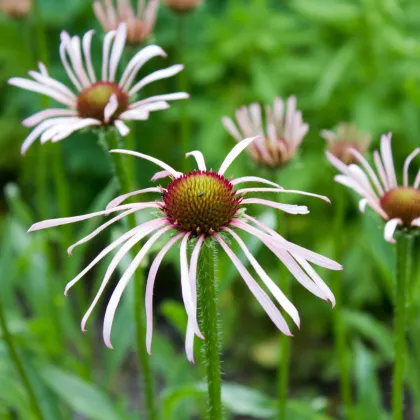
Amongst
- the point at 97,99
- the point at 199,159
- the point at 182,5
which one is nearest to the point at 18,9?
the point at 182,5

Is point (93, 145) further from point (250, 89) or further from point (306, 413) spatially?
point (306, 413)

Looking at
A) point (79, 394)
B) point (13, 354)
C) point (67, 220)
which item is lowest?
point (79, 394)

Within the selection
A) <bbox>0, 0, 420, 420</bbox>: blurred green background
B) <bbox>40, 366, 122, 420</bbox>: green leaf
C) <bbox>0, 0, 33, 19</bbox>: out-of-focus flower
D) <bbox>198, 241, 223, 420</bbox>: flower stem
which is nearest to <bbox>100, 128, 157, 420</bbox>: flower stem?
<bbox>40, 366, 122, 420</bbox>: green leaf

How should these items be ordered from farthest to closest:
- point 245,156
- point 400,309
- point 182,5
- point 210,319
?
1. point 245,156
2. point 182,5
3. point 400,309
4. point 210,319

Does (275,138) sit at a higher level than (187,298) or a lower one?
higher

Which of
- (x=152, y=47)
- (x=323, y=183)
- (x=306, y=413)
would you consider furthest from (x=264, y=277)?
(x=323, y=183)

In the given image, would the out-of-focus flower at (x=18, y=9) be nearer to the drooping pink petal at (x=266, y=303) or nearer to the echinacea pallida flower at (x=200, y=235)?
the echinacea pallida flower at (x=200, y=235)

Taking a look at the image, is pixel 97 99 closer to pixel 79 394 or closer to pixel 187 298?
pixel 187 298
